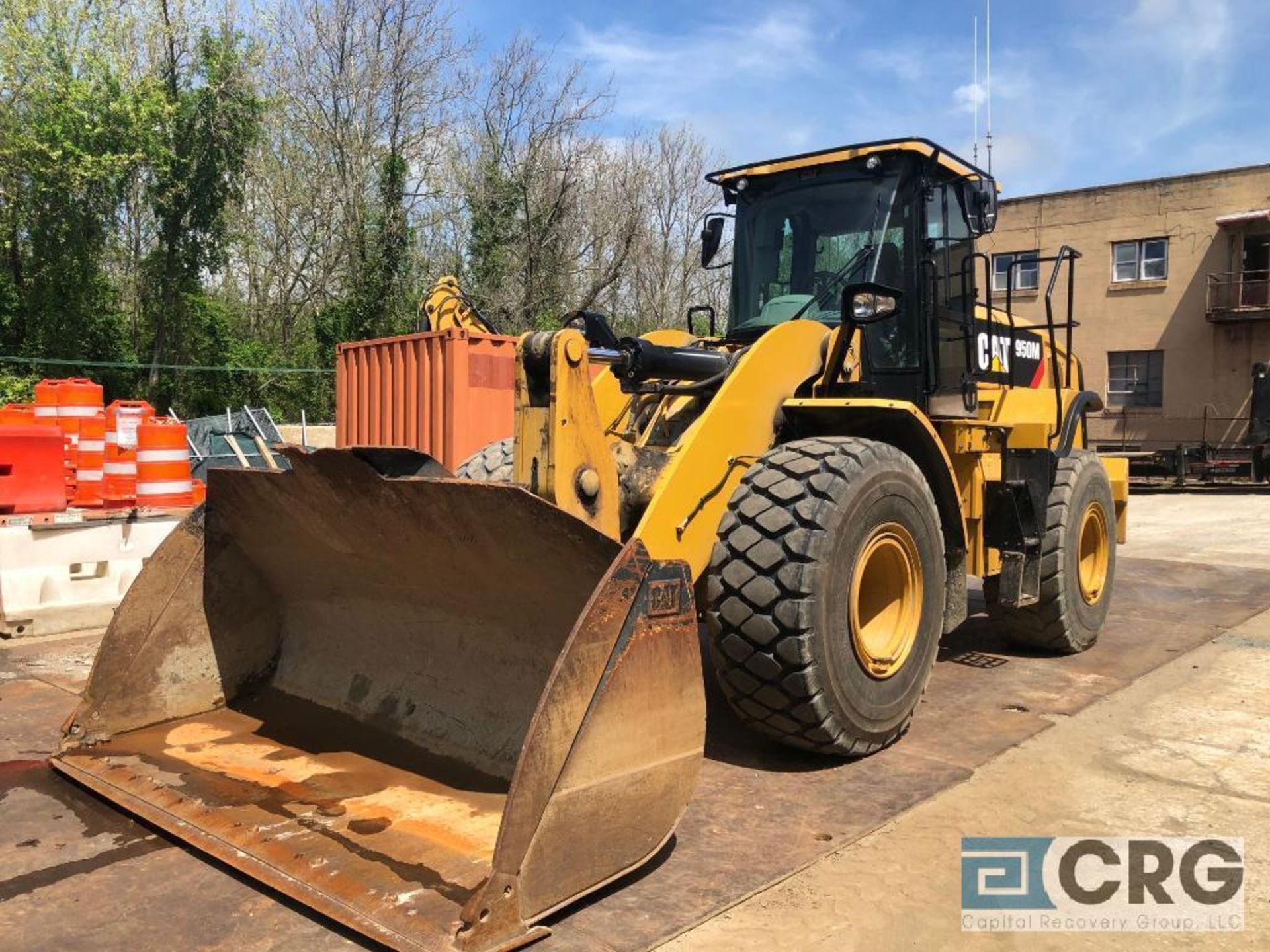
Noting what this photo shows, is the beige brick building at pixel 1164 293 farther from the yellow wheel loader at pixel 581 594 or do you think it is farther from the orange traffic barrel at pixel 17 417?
the orange traffic barrel at pixel 17 417

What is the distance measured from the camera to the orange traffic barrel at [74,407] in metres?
8.66

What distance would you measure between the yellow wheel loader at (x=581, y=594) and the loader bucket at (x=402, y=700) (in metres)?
0.01

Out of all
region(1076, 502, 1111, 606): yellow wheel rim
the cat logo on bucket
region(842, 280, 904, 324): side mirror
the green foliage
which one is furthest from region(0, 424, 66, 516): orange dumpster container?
the green foliage

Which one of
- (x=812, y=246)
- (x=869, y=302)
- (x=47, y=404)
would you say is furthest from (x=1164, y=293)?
(x=47, y=404)

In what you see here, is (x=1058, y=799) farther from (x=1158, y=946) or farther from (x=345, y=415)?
(x=345, y=415)

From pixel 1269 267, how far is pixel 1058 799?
28.5 m

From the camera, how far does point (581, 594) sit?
3.50 metres

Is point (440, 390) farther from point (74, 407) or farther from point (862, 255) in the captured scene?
point (862, 255)

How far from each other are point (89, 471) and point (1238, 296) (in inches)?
1119

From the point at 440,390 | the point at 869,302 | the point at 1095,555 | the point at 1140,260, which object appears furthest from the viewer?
the point at 1140,260

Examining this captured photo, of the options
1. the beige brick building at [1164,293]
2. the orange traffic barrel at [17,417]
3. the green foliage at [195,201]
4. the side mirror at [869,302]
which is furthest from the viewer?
the beige brick building at [1164,293]

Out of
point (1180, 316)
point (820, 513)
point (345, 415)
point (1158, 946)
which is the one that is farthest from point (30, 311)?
point (1180, 316)

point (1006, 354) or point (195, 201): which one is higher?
point (195, 201)

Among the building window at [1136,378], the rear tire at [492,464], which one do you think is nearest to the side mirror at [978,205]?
the rear tire at [492,464]
